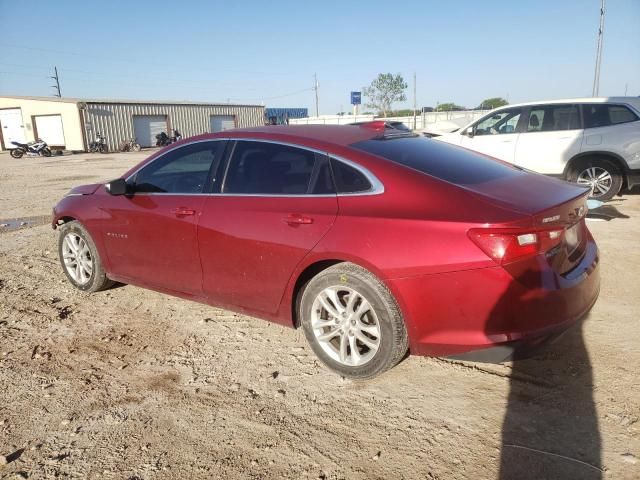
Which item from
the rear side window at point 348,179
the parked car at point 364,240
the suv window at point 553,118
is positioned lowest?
the parked car at point 364,240

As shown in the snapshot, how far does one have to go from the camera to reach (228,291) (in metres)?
3.49

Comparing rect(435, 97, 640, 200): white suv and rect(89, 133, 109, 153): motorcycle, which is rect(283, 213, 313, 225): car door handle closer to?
rect(435, 97, 640, 200): white suv

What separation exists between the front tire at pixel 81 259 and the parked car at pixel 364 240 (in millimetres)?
552

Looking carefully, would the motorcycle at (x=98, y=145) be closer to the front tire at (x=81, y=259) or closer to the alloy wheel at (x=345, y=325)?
the front tire at (x=81, y=259)

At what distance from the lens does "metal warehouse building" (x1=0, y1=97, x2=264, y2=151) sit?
32.7 m

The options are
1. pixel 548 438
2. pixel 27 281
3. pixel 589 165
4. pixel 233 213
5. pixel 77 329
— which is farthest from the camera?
pixel 589 165

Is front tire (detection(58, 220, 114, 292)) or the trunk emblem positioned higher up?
the trunk emblem

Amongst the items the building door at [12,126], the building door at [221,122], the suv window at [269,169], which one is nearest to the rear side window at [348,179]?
the suv window at [269,169]

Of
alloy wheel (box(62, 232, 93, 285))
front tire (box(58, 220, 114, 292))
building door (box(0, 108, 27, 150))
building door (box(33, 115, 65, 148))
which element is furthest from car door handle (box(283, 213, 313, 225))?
building door (box(0, 108, 27, 150))

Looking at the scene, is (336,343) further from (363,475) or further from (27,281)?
(27,281)

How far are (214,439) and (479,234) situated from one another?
1.71 metres

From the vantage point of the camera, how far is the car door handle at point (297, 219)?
9.86ft

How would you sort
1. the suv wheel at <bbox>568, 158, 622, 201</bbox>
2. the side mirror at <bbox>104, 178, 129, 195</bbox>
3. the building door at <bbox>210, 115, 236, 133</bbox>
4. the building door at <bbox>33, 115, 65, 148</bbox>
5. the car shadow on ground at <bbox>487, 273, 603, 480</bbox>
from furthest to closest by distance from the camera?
the building door at <bbox>210, 115, 236, 133</bbox>, the building door at <bbox>33, 115, 65, 148</bbox>, the suv wheel at <bbox>568, 158, 622, 201</bbox>, the side mirror at <bbox>104, 178, 129, 195</bbox>, the car shadow on ground at <bbox>487, 273, 603, 480</bbox>

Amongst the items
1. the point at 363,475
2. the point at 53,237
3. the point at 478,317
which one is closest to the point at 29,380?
the point at 363,475
